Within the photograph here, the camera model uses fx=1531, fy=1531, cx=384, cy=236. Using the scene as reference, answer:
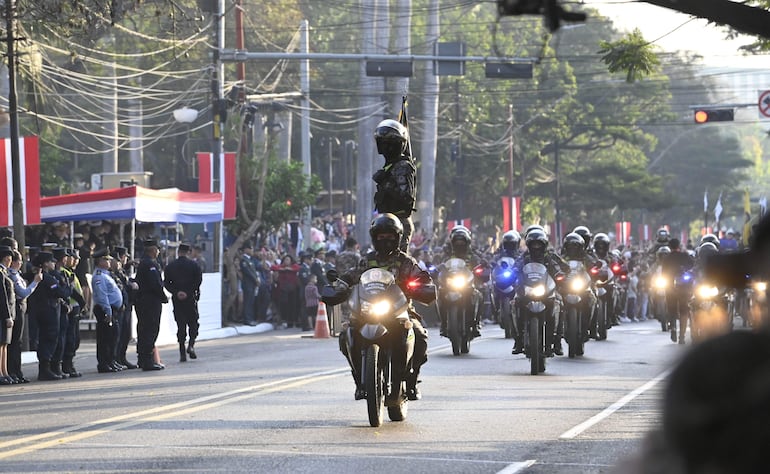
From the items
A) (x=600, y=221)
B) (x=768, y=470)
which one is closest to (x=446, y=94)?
(x=600, y=221)

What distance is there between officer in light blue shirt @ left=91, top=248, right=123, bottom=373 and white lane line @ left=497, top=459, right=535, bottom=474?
11.3 meters

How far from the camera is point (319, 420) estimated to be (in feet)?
41.1

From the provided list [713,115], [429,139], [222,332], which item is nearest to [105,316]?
[222,332]

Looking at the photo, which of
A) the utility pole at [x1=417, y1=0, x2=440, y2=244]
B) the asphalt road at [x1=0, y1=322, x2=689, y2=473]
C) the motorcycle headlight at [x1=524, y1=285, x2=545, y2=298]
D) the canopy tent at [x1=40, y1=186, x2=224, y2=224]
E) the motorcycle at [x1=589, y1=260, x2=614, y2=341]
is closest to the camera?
the asphalt road at [x1=0, y1=322, x2=689, y2=473]

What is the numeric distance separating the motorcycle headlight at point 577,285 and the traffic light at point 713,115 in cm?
1556

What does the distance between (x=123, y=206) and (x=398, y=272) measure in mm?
15906

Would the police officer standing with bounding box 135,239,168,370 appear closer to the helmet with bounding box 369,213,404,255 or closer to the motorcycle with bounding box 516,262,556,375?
the motorcycle with bounding box 516,262,556,375

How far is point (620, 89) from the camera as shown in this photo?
252ft

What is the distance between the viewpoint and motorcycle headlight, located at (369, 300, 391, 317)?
11.8 m

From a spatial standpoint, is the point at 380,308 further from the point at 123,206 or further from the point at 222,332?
the point at 222,332

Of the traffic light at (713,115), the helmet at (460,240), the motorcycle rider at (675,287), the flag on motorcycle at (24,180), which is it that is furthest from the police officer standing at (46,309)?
the traffic light at (713,115)

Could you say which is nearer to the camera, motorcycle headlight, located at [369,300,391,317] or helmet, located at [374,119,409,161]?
motorcycle headlight, located at [369,300,391,317]

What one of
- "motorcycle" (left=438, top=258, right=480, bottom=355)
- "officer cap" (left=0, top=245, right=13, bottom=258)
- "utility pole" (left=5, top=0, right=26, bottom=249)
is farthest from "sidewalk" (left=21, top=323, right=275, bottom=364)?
"motorcycle" (left=438, top=258, right=480, bottom=355)

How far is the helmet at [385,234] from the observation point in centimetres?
1239
